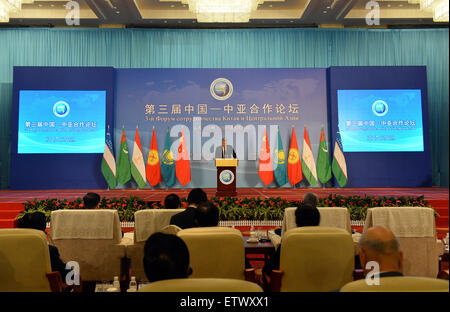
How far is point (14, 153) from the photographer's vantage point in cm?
841

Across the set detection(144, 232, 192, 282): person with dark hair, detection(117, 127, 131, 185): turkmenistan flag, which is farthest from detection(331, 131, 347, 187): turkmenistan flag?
detection(144, 232, 192, 282): person with dark hair

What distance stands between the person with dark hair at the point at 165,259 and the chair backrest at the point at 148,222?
1724 mm

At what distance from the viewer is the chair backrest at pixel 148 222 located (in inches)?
116

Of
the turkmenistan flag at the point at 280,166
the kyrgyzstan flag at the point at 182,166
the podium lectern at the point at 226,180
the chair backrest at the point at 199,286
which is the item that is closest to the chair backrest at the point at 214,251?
the chair backrest at the point at 199,286

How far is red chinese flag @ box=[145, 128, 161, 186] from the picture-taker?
8539mm

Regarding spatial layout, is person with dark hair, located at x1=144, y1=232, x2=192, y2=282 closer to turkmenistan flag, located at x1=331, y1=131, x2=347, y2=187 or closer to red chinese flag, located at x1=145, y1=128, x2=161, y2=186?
red chinese flag, located at x1=145, y1=128, x2=161, y2=186

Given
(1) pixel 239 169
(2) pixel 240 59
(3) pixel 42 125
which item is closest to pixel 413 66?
(2) pixel 240 59

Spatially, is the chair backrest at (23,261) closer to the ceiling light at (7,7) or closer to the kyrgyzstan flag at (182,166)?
the kyrgyzstan flag at (182,166)

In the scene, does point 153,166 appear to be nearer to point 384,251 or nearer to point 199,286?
point 384,251

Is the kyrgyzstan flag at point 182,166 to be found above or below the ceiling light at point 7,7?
below

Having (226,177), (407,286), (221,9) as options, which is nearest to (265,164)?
(226,177)
